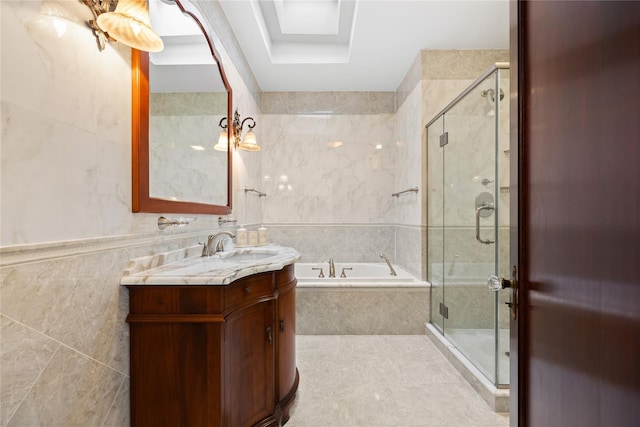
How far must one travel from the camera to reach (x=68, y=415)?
0.92 meters

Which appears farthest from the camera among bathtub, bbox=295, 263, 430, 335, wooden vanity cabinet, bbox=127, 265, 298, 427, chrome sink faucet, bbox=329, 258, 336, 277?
chrome sink faucet, bbox=329, 258, 336, 277

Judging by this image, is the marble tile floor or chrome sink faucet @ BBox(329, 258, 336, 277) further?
chrome sink faucet @ BBox(329, 258, 336, 277)

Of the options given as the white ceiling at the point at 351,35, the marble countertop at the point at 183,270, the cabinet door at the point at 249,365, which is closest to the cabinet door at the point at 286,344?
the cabinet door at the point at 249,365

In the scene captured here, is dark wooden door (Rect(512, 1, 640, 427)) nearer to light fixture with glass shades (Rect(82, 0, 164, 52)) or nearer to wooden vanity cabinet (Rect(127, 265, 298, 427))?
wooden vanity cabinet (Rect(127, 265, 298, 427))

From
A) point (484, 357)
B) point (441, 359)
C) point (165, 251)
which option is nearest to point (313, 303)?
point (441, 359)

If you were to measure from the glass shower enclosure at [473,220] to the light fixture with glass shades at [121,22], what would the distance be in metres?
1.89

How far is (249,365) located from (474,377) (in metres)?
1.46

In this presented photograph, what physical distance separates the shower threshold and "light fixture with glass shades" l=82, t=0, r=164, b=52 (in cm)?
240

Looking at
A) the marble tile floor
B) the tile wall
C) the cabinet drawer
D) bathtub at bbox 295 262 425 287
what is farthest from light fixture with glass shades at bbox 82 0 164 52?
bathtub at bbox 295 262 425 287

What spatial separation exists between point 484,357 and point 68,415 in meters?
2.14

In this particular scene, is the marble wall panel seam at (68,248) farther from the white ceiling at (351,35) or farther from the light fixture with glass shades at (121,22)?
the white ceiling at (351,35)

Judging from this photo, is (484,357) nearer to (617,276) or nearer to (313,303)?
(313,303)

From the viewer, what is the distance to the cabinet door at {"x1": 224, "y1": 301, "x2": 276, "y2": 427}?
1224 mm

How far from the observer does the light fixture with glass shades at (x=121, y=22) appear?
100 cm
